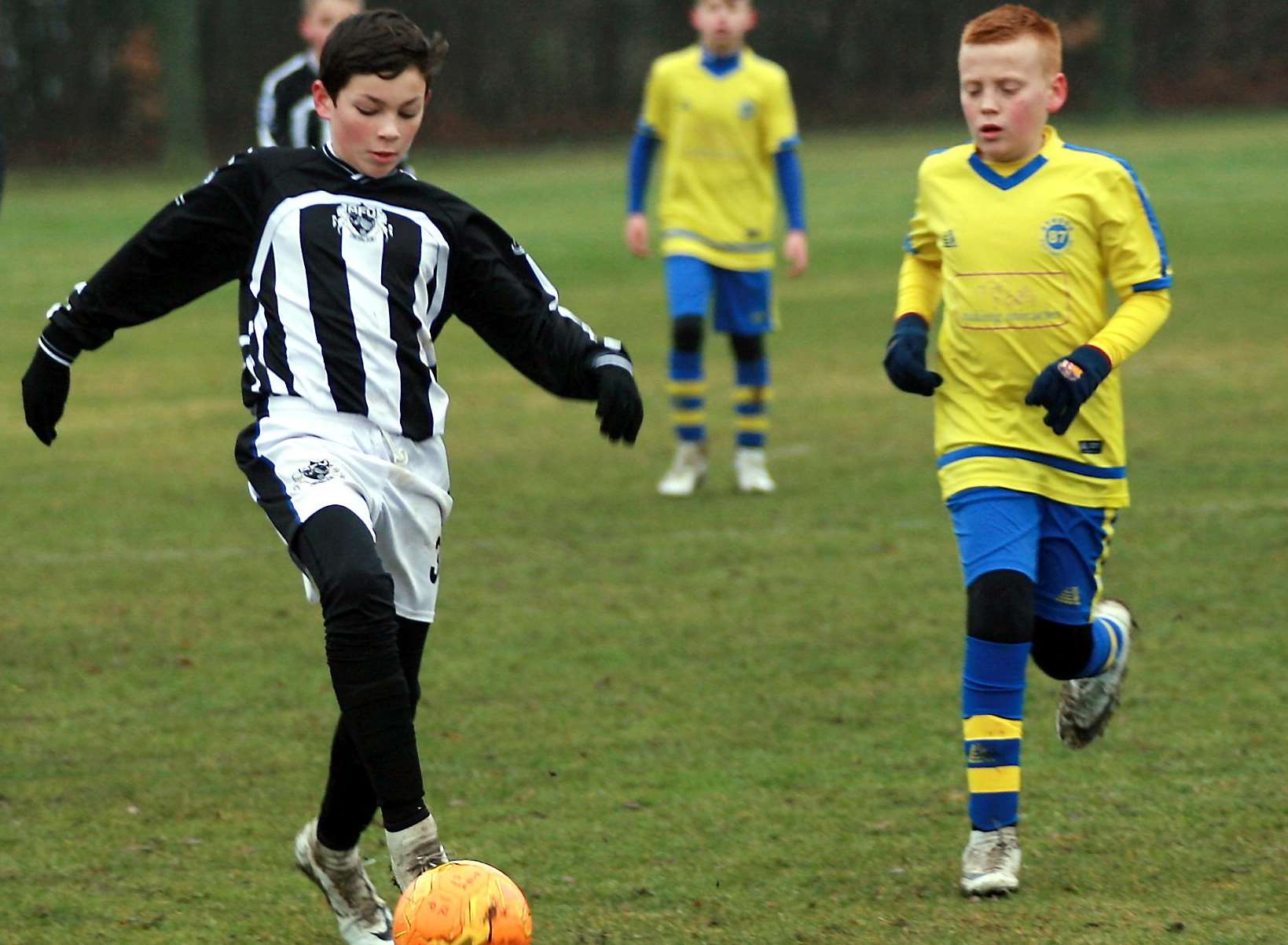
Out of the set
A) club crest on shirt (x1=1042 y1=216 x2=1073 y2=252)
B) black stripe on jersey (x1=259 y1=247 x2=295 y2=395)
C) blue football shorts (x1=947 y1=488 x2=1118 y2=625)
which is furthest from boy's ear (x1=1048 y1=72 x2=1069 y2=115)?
black stripe on jersey (x1=259 y1=247 x2=295 y2=395)

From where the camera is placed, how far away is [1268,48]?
4884 cm

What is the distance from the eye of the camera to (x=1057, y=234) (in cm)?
479

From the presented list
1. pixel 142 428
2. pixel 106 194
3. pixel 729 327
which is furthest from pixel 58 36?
pixel 729 327

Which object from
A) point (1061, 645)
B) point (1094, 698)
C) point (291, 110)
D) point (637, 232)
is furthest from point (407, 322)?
point (637, 232)

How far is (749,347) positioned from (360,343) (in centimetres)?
634

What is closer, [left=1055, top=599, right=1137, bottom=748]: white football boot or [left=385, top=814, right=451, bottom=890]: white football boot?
[left=385, top=814, right=451, bottom=890]: white football boot

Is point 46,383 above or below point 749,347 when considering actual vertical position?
above

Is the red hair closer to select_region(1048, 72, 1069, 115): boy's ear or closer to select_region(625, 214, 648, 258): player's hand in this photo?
select_region(1048, 72, 1069, 115): boy's ear

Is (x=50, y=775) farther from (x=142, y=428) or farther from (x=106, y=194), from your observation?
→ (x=106, y=194)

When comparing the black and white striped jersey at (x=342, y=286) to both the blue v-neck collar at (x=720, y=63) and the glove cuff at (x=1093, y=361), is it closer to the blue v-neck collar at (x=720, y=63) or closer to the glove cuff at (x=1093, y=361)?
the glove cuff at (x=1093, y=361)

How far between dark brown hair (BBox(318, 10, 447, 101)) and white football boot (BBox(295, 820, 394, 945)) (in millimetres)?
1600

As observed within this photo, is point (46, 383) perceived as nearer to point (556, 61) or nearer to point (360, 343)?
point (360, 343)

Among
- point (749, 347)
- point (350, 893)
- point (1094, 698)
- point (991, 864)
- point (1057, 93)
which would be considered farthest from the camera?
point (749, 347)

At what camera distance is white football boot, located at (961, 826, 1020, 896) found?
4.50 m
